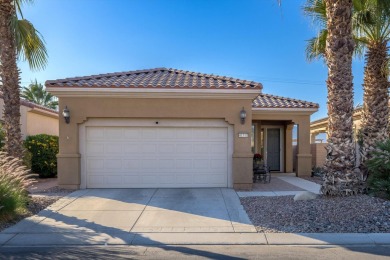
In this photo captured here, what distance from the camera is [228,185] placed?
478 inches

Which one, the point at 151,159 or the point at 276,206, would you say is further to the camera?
the point at 151,159

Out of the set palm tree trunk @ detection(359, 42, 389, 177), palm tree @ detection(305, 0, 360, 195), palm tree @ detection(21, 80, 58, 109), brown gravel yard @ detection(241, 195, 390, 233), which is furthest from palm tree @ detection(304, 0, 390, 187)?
palm tree @ detection(21, 80, 58, 109)

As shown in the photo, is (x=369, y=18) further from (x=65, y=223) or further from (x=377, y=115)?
(x=65, y=223)

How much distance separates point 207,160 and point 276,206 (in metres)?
3.89

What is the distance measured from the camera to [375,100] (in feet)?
33.9

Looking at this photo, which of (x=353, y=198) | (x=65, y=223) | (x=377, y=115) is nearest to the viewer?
(x=65, y=223)

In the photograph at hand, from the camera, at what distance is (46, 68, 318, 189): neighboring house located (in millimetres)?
11828

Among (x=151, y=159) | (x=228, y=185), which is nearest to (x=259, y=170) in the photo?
(x=228, y=185)

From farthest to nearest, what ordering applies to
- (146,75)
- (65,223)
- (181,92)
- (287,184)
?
(146,75) → (287,184) → (181,92) → (65,223)

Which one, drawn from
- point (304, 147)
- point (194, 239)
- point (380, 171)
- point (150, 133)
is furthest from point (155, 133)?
point (304, 147)

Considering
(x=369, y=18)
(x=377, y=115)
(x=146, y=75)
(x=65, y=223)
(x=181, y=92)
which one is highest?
(x=369, y=18)

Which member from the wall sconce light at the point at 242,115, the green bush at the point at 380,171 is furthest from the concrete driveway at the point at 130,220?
the green bush at the point at 380,171

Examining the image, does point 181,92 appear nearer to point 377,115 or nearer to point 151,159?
point 151,159

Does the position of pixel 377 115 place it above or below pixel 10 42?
below
